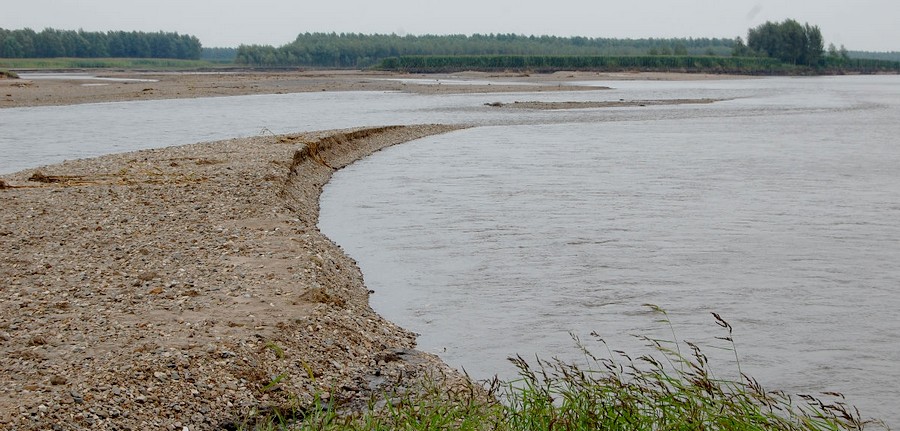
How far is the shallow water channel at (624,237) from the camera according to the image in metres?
10.0

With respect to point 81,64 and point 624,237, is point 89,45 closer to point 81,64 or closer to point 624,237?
point 81,64

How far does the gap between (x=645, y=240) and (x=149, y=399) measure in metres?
9.96

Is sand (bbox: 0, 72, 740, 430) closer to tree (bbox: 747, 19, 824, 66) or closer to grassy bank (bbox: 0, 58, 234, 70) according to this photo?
grassy bank (bbox: 0, 58, 234, 70)

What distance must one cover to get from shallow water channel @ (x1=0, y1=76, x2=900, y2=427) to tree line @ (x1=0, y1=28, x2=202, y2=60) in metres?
121

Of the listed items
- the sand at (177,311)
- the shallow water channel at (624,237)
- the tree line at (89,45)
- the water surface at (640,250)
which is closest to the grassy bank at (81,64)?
the tree line at (89,45)

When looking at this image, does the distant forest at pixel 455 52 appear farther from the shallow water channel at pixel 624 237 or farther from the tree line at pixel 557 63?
the shallow water channel at pixel 624 237

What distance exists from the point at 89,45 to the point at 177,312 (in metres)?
168

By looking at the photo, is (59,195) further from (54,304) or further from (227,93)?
(227,93)

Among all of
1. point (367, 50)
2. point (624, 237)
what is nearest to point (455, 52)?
point (367, 50)

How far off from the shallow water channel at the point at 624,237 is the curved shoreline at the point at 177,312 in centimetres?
108

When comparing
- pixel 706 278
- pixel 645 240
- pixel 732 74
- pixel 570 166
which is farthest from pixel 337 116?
pixel 732 74

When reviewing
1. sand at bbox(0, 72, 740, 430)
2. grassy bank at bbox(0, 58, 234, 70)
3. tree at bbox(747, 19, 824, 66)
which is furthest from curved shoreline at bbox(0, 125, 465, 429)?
tree at bbox(747, 19, 824, 66)

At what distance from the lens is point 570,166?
2538 centimetres

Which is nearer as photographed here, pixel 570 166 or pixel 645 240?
pixel 645 240
